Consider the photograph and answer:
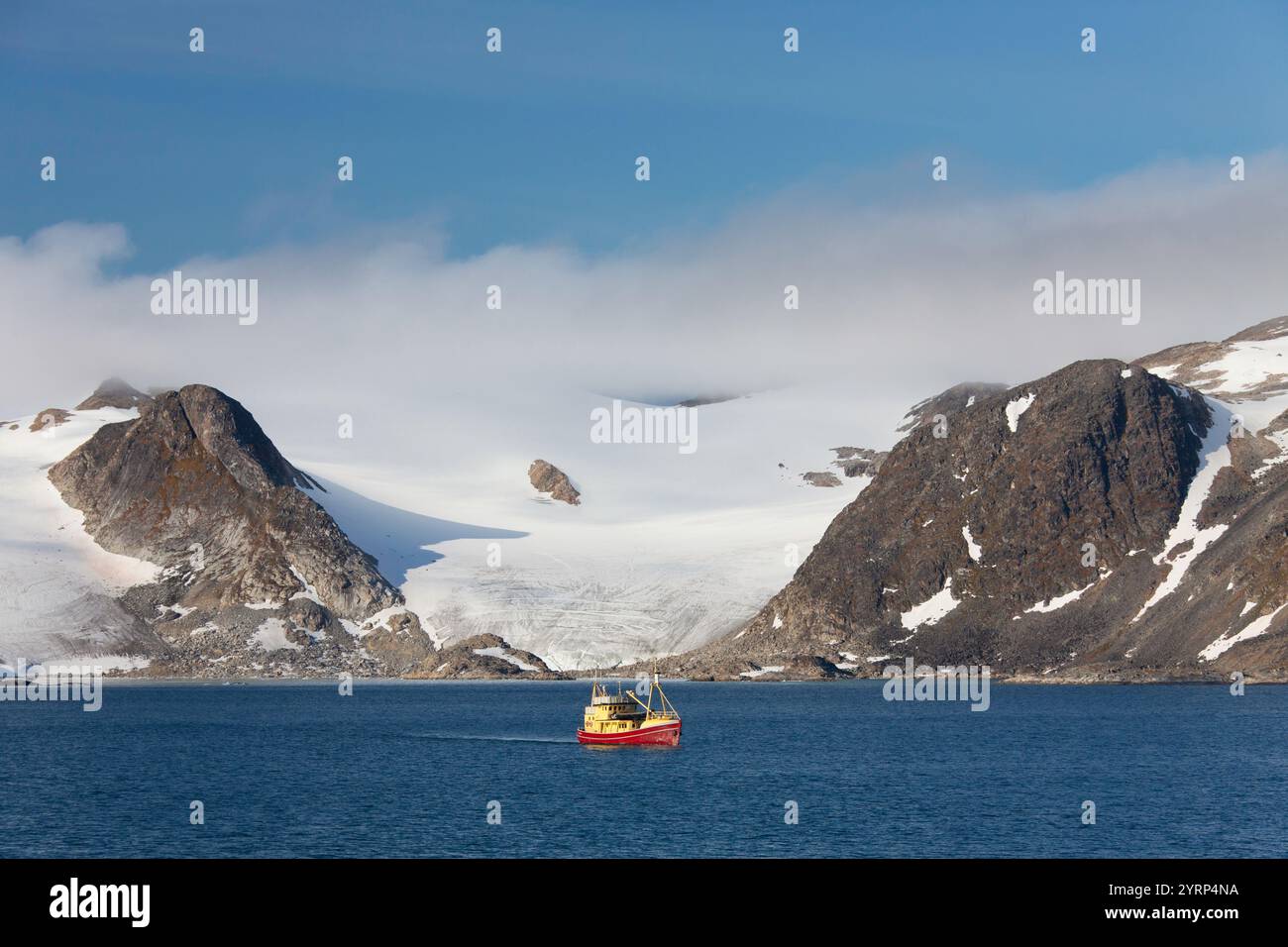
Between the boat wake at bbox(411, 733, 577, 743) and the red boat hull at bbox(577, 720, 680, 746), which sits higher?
the red boat hull at bbox(577, 720, 680, 746)
